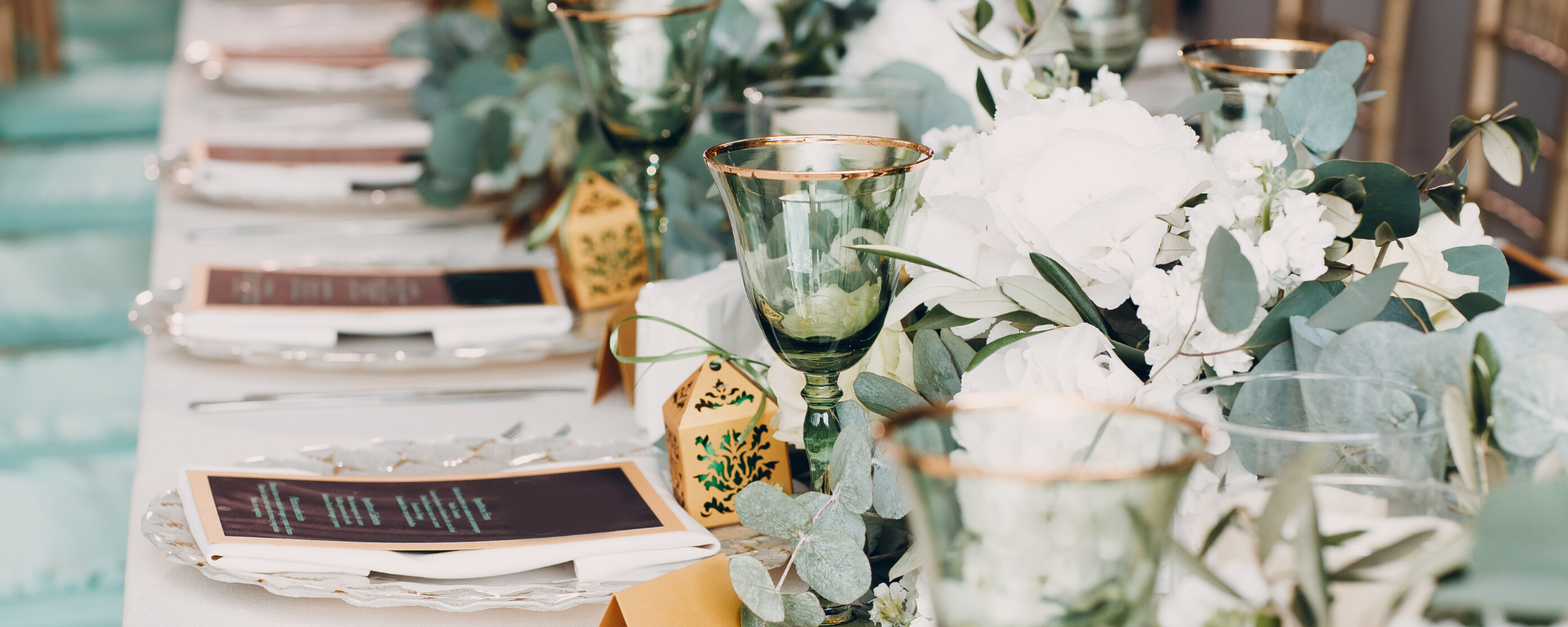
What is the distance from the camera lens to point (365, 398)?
3.21 ft

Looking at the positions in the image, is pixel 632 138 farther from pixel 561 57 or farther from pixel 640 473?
pixel 561 57

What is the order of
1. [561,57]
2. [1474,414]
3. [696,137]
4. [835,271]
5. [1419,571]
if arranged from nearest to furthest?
[1419,571]
[1474,414]
[835,271]
[696,137]
[561,57]

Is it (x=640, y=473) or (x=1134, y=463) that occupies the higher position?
(x=1134, y=463)

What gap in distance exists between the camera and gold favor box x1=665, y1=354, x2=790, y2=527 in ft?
2.44

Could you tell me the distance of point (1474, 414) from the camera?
0.46 m

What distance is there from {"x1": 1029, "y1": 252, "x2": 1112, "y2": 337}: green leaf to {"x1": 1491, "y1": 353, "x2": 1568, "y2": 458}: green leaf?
0.19 metres

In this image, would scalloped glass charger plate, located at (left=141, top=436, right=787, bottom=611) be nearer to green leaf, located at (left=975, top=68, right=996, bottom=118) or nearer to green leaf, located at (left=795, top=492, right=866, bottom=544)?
green leaf, located at (left=795, top=492, right=866, bottom=544)

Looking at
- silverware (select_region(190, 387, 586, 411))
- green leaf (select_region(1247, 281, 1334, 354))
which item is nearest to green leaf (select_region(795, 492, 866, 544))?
green leaf (select_region(1247, 281, 1334, 354))

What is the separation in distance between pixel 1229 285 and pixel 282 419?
2.32ft

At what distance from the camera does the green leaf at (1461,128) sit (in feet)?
2.08

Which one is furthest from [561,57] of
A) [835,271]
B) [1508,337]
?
[1508,337]

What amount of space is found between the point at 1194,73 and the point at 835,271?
15.0 inches

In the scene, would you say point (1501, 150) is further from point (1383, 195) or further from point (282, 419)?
point (282, 419)

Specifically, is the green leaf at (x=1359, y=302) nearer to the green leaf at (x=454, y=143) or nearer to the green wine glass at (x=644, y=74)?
the green wine glass at (x=644, y=74)
